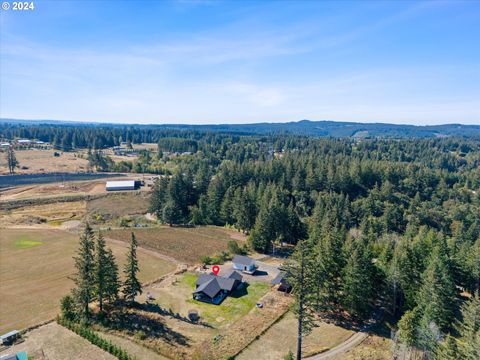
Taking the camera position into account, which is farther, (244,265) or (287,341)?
(244,265)

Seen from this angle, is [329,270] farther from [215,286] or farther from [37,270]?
[37,270]

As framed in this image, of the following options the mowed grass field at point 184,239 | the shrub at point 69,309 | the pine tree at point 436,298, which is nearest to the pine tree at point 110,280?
the shrub at point 69,309

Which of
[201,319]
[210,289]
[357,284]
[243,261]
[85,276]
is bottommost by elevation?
[201,319]

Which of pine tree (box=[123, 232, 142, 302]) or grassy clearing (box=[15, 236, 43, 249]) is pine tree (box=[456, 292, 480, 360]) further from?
grassy clearing (box=[15, 236, 43, 249])

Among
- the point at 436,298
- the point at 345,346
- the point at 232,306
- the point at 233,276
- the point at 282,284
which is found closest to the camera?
the point at 345,346

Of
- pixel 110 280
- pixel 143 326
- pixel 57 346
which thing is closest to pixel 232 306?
pixel 143 326

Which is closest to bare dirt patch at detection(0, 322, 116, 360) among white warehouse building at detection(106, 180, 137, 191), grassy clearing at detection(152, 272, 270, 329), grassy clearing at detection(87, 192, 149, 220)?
grassy clearing at detection(152, 272, 270, 329)


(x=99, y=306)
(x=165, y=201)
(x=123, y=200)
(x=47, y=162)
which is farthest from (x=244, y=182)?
(x=47, y=162)
